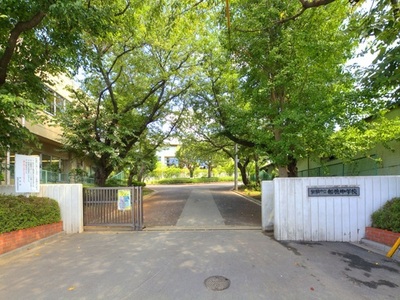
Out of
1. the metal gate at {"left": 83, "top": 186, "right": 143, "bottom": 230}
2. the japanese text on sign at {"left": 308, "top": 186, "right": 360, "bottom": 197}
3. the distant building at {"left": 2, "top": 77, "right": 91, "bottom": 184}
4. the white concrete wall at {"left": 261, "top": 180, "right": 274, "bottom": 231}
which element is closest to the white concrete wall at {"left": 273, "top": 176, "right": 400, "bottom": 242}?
the japanese text on sign at {"left": 308, "top": 186, "right": 360, "bottom": 197}

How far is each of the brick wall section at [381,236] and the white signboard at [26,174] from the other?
9.26 m

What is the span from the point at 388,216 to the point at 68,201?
9008 mm

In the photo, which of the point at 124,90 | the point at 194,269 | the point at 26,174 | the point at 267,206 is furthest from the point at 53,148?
the point at 194,269

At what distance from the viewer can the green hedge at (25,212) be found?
646cm

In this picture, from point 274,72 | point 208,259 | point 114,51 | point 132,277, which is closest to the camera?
point 132,277

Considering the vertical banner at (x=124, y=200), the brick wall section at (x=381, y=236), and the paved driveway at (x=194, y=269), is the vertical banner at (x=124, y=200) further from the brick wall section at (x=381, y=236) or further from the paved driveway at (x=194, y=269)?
the brick wall section at (x=381, y=236)

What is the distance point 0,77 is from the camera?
22.5 ft

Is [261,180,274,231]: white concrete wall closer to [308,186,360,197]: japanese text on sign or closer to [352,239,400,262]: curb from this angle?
[308,186,360,197]: japanese text on sign

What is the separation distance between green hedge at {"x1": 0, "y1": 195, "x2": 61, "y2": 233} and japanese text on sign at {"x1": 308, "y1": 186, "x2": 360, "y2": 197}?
24.6 ft

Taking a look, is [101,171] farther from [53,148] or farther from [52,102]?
[52,102]

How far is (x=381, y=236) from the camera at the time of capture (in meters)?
6.79

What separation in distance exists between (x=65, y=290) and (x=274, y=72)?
386 inches

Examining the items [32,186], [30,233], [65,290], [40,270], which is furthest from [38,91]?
[65,290]

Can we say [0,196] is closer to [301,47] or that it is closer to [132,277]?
[132,277]
